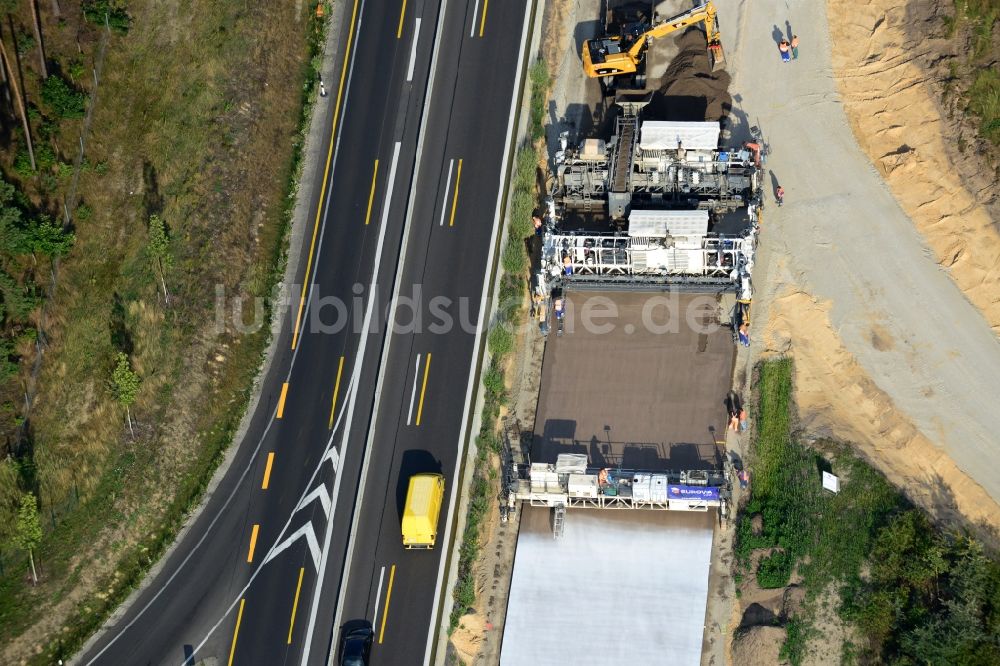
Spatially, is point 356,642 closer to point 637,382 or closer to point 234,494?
point 234,494

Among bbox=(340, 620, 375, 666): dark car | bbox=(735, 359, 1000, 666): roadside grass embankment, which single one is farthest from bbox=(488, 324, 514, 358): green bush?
bbox=(340, 620, 375, 666): dark car

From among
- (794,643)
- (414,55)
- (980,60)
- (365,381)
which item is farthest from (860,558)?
(414,55)

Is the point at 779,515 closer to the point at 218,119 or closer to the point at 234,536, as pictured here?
the point at 234,536

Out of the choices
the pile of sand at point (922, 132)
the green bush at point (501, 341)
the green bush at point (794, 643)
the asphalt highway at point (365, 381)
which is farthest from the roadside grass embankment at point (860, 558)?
the asphalt highway at point (365, 381)

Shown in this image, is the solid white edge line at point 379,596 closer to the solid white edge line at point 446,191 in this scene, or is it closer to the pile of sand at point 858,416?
the solid white edge line at point 446,191

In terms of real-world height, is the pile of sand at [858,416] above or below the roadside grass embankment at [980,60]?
below

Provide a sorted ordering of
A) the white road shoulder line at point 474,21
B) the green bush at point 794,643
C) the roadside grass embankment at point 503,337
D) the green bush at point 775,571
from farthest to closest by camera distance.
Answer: the white road shoulder line at point 474,21, the roadside grass embankment at point 503,337, the green bush at point 775,571, the green bush at point 794,643

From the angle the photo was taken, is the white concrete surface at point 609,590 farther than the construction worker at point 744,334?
No
